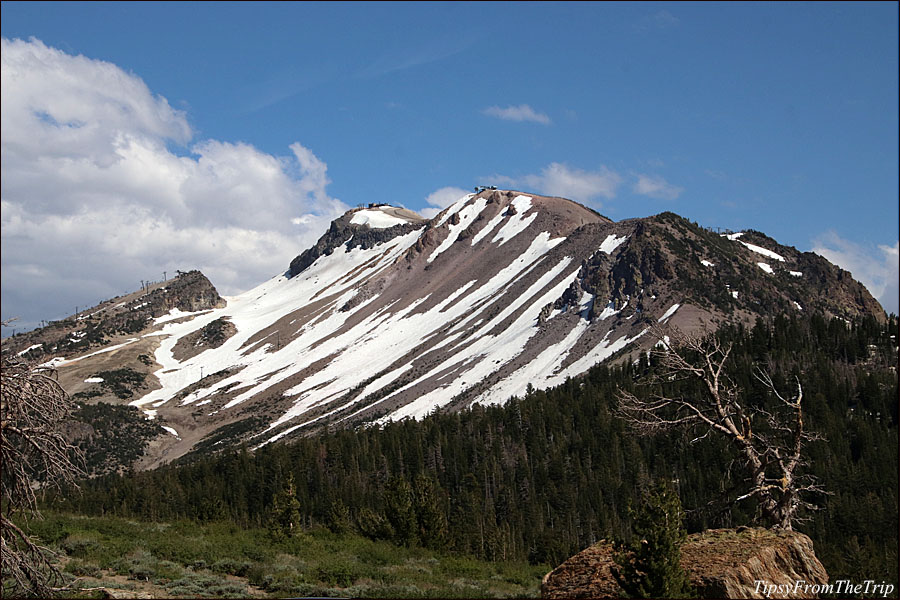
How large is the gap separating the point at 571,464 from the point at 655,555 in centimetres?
10561

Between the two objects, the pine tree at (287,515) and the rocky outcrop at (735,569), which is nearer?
the rocky outcrop at (735,569)

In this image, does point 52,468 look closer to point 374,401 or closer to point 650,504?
point 650,504

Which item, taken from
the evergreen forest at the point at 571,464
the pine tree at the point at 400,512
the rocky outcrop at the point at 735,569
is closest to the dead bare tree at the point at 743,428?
the rocky outcrop at the point at 735,569

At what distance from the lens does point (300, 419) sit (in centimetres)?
18700

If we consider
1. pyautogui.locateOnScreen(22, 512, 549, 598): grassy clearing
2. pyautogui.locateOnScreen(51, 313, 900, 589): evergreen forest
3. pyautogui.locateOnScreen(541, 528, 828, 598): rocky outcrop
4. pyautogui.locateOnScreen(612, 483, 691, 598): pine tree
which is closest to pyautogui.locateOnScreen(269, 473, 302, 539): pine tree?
pyautogui.locateOnScreen(22, 512, 549, 598): grassy clearing

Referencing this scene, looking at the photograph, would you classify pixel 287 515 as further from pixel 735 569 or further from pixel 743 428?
pixel 735 569

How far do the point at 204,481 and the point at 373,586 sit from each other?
112m

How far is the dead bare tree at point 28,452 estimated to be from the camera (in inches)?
636

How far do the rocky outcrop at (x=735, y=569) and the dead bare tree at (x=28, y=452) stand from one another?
1284 centimetres

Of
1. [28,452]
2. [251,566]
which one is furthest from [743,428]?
[28,452]

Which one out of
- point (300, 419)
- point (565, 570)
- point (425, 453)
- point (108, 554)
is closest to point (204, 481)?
point (425, 453)

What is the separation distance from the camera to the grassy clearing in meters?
24.2

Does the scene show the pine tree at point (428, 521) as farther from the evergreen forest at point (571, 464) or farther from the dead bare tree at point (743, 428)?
the evergreen forest at point (571, 464)

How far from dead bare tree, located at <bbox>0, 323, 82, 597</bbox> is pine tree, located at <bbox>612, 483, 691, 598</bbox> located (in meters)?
13.5
